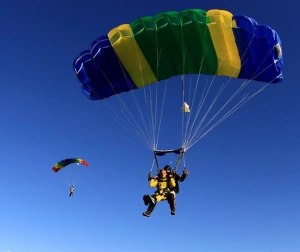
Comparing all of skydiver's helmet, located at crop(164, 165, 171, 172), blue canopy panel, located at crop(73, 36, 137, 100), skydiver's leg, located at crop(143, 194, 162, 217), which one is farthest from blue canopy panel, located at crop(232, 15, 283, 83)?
skydiver's leg, located at crop(143, 194, 162, 217)

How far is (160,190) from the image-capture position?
10.4 meters

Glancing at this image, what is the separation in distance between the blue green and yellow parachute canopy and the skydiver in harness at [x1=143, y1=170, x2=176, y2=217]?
3.80 metres

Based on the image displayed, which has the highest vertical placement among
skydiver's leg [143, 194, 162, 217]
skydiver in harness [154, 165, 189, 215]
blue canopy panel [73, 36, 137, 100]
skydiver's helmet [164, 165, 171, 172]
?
blue canopy panel [73, 36, 137, 100]

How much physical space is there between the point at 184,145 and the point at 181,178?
40.2 inches

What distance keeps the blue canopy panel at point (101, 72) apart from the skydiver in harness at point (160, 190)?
159 inches

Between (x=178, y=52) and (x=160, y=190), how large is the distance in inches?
186

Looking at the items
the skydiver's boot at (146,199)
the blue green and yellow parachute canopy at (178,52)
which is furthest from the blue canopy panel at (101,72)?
the skydiver's boot at (146,199)

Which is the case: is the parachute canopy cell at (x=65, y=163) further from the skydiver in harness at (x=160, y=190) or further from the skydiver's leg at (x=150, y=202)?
the skydiver's leg at (x=150, y=202)

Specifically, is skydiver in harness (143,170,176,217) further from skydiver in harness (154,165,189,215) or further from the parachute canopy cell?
the parachute canopy cell

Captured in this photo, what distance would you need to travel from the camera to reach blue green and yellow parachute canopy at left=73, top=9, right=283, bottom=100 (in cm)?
1185

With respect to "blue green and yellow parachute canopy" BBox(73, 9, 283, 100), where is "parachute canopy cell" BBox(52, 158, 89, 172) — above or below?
above

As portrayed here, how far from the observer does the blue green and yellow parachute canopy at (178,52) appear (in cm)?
1185

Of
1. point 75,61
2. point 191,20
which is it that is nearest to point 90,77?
point 75,61

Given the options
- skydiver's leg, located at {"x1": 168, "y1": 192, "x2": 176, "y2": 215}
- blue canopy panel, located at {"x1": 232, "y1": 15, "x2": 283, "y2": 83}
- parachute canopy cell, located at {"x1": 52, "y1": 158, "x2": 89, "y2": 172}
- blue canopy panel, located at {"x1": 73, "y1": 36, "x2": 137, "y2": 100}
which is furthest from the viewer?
parachute canopy cell, located at {"x1": 52, "y1": 158, "x2": 89, "y2": 172}
